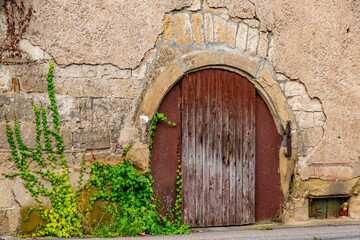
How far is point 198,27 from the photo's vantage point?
193 inches

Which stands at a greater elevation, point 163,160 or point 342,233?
point 163,160

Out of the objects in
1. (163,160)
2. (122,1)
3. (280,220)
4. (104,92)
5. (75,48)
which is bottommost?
(280,220)

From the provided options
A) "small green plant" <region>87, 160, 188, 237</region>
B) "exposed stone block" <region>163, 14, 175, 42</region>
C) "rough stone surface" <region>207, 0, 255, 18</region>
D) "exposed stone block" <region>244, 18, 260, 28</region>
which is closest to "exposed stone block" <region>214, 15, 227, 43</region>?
"rough stone surface" <region>207, 0, 255, 18</region>

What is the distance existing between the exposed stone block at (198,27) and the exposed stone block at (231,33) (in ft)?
1.03

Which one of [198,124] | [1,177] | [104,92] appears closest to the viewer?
[1,177]

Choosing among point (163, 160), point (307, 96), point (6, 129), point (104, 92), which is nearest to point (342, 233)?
point (307, 96)

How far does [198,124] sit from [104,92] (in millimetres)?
1133

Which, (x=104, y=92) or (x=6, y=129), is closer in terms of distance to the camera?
(x=6, y=129)

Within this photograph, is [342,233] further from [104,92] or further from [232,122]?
[104,92]

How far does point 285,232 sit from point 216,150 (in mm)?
1172

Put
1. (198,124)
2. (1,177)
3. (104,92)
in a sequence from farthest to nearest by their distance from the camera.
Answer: (198,124) < (104,92) < (1,177)

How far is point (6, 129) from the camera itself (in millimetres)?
4355

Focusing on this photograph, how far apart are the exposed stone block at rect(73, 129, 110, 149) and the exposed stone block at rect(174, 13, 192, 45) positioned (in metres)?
1.32

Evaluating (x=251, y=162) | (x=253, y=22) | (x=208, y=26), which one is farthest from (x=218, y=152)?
(x=253, y=22)
